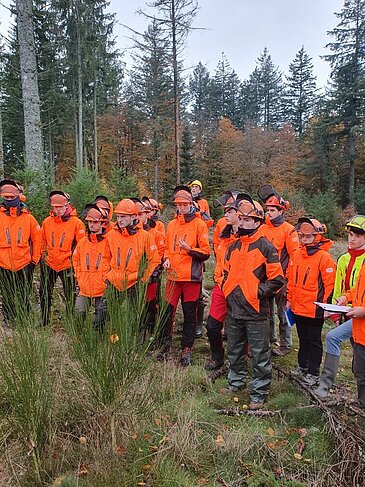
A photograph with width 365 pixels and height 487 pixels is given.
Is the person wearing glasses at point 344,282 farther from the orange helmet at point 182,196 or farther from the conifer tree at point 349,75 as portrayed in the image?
the conifer tree at point 349,75

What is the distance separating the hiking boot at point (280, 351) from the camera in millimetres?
5832

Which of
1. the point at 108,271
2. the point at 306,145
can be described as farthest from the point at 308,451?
the point at 306,145

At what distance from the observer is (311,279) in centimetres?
469

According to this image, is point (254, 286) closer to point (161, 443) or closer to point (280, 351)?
point (161, 443)

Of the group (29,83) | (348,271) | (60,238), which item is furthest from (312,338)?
(29,83)

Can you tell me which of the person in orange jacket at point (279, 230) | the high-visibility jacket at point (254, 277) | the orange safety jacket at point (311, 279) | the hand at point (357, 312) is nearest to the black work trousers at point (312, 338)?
the orange safety jacket at point (311, 279)

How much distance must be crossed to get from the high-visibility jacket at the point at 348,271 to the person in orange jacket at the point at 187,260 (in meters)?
1.70

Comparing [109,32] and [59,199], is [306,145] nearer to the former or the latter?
[109,32]

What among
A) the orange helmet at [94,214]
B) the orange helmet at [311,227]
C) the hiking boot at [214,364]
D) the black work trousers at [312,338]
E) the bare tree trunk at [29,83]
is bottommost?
the hiking boot at [214,364]

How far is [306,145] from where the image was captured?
34594 mm

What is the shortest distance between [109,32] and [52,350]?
1246 inches

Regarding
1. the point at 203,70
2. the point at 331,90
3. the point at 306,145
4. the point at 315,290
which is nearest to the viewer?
the point at 315,290

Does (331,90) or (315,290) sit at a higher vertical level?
(331,90)

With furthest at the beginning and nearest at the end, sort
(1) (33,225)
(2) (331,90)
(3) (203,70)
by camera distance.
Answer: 1. (3) (203,70)
2. (2) (331,90)
3. (1) (33,225)
